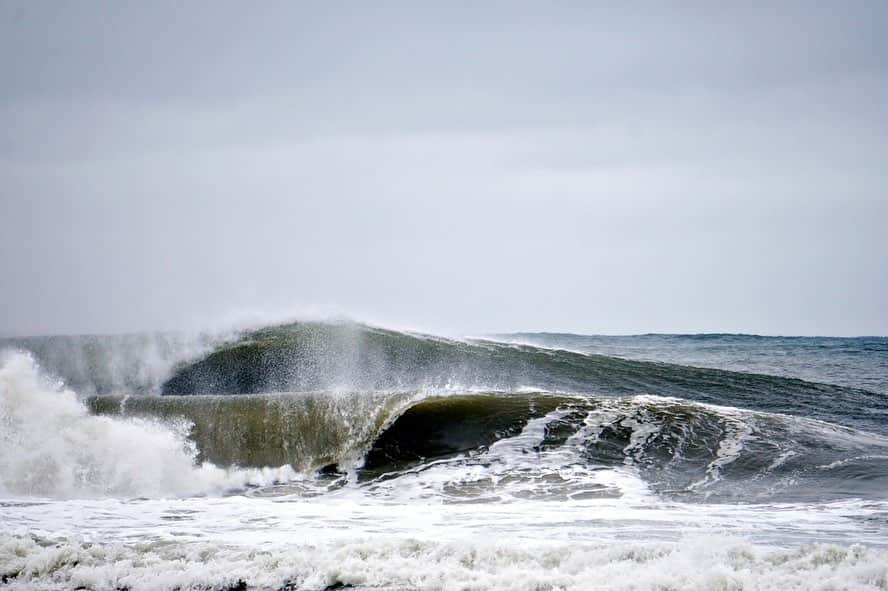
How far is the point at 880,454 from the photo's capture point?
32.4ft

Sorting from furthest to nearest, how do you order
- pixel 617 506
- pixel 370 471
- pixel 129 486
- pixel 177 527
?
1. pixel 370 471
2. pixel 129 486
3. pixel 617 506
4. pixel 177 527

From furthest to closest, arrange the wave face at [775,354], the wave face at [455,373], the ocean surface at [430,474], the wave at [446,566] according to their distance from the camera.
→ the wave face at [775,354] < the wave face at [455,373] < the ocean surface at [430,474] < the wave at [446,566]

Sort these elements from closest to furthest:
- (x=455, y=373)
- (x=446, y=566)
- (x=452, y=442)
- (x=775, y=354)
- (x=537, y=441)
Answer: (x=446, y=566) → (x=537, y=441) → (x=452, y=442) → (x=455, y=373) → (x=775, y=354)

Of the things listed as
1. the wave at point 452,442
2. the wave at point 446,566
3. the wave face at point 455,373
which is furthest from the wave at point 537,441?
the wave at point 446,566

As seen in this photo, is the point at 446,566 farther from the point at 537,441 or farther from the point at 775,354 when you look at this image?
the point at 775,354

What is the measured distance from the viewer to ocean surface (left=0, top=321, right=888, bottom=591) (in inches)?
216

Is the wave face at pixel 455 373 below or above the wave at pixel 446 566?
above

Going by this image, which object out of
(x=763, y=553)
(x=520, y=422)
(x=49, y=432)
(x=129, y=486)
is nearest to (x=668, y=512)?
(x=763, y=553)

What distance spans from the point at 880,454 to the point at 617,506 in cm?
460

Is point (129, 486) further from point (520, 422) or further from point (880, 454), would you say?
point (880, 454)

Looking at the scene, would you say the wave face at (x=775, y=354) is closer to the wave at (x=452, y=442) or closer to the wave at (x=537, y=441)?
the wave at (x=452, y=442)

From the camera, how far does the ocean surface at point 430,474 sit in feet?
18.0

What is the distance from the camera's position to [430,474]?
978 cm

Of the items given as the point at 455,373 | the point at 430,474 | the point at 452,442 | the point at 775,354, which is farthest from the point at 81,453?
the point at 775,354
